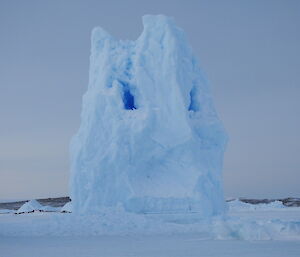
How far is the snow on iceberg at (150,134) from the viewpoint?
20605 mm


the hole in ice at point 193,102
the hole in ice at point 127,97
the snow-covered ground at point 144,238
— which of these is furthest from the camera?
Result: the hole in ice at point 193,102

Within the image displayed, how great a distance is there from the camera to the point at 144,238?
13359mm

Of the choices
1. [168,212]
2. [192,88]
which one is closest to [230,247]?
[168,212]

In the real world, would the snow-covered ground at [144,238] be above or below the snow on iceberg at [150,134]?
below

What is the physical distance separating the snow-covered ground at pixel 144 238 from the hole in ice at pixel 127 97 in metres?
5.99

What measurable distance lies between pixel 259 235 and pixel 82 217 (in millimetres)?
6502

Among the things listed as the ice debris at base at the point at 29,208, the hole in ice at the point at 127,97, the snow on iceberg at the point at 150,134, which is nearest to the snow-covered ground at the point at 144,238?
the snow on iceberg at the point at 150,134

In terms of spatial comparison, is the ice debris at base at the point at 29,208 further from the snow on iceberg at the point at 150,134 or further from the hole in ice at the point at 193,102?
the hole in ice at the point at 193,102

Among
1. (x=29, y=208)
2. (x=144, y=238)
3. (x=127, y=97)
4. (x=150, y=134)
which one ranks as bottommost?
(x=144, y=238)

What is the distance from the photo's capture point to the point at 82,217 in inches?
646

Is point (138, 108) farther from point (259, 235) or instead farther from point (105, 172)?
point (259, 235)

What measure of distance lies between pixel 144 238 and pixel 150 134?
8.28 m

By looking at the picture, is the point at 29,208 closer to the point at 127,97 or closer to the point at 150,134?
the point at 127,97

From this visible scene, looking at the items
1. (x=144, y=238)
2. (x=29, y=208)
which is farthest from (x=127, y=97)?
(x=29, y=208)
